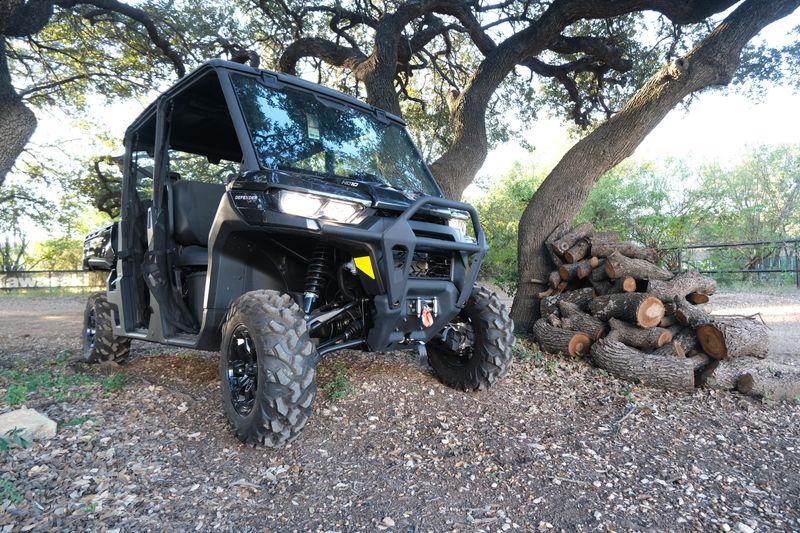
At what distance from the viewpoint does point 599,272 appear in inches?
233

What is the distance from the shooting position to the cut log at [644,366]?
4.69 meters

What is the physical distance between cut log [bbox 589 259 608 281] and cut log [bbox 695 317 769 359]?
1.19 meters

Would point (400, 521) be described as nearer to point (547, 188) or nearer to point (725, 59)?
point (547, 188)

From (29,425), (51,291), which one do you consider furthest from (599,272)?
(51,291)

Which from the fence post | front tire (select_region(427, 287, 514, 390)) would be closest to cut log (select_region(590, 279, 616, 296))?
front tire (select_region(427, 287, 514, 390))

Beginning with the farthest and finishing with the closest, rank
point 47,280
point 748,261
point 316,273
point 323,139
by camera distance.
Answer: point 47,280 → point 748,261 → point 323,139 → point 316,273

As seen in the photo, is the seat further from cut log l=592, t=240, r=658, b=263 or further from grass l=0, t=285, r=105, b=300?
grass l=0, t=285, r=105, b=300

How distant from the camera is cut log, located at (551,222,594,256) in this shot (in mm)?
6250

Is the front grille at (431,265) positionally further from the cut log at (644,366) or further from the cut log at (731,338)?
the cut log at (731,338)

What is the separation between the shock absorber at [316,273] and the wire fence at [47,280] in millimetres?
22804

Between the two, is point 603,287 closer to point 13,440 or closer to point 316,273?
point 316,273

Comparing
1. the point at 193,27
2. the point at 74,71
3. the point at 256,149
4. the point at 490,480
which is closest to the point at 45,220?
the point at 74,71

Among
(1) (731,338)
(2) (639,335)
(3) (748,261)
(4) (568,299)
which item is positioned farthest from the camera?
(3) (748,261)

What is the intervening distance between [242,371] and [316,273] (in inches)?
31.9
